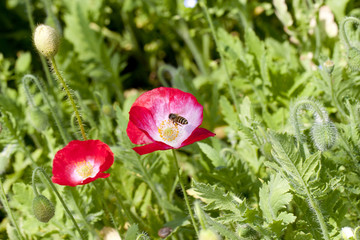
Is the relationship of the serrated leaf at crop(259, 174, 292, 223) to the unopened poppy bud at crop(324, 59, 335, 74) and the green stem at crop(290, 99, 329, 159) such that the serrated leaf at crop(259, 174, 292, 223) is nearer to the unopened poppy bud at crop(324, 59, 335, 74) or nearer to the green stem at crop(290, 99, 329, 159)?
the green stem at crop(290, 99, 329, 159)

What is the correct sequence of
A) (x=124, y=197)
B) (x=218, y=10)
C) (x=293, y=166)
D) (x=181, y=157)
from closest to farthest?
(x=293, y=166), (x=124, y=197), (x=181, y=157), (x=218, y=10)

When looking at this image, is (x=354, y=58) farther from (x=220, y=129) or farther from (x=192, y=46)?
(x=192, y=46)

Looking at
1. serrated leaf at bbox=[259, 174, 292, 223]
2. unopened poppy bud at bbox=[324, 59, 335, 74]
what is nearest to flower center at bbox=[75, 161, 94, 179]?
serrated leaf at bbox=[259, 174, 292, 223]

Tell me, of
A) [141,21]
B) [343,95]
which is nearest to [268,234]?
[343,95]

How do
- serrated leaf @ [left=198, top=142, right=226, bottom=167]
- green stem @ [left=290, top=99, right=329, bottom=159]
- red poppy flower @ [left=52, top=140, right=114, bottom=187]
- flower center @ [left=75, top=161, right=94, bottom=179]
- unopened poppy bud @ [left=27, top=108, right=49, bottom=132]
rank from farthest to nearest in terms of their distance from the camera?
unopened poppy bud @ [left=27, top=108, right=49, bottom=132]
serrated leaf @ [left=198, top=142, right=226, bottom=167]
flower center @ [left=75, top=161, right=94, bottom=179]
red poppy flower @ [left=52, top=140, right=114, bottom=187]
green stem @ [left=290, top=99, right=329, bottom=159]

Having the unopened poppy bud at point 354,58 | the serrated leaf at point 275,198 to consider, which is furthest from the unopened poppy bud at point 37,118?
the unopened poppy bud at point 354,58

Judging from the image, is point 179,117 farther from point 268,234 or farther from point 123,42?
point 123,42
